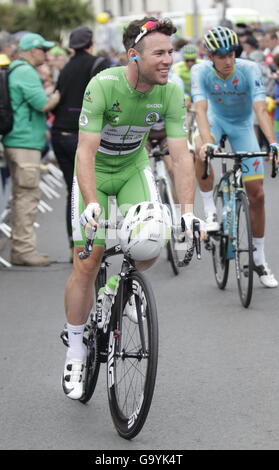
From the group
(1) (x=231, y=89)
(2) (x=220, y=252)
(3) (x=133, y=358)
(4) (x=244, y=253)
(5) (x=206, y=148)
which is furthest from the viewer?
(2) (x=220, y=252)

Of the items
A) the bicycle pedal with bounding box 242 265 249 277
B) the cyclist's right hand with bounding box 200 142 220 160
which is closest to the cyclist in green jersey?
the cyclist's right hand with bounding box 200 142 220 160

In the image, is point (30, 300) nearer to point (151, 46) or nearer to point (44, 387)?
point (44, 387)

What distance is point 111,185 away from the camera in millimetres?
5887

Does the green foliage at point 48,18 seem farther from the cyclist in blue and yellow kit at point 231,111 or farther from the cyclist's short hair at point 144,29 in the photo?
the cyclist's short hair at point 144,29

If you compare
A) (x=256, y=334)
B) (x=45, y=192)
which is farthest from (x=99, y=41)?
(x=256, y=334)

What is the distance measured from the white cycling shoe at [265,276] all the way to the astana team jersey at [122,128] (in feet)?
11.1

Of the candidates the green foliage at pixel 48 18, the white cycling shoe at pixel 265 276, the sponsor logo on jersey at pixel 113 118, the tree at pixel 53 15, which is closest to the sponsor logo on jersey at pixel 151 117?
the sponsor logo on jersey at pixel 113 118

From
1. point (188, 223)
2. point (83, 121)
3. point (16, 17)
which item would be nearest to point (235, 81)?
point (83, 121)

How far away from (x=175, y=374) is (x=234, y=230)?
2421mm

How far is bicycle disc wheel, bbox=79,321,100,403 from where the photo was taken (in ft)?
18.8

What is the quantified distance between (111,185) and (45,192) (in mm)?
11261

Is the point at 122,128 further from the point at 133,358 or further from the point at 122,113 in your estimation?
the point at 133,358

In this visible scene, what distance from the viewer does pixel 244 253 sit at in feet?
28.6

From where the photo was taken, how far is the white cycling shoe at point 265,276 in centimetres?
917
